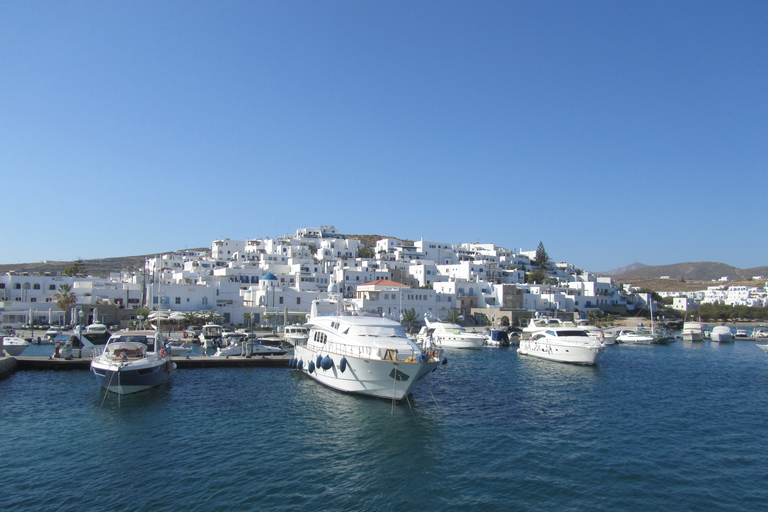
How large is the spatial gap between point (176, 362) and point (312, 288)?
41.3 meters

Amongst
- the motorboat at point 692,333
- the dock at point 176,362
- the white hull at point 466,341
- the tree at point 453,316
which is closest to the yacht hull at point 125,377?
the dock at point 176,362

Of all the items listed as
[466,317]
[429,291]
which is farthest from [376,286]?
[466,317]

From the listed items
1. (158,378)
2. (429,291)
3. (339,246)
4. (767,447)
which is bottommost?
(767,447)

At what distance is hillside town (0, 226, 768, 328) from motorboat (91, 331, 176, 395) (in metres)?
21.7

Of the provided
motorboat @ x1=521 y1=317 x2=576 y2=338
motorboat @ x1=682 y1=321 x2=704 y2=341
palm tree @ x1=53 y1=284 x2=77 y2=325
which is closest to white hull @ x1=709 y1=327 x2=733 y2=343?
motorboat @ x1=682 y1=321 x2=704 y2=341

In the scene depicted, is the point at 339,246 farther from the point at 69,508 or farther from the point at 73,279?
the point at 69,508

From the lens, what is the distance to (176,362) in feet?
128

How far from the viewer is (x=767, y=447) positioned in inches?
827

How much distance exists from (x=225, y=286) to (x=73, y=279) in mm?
22988

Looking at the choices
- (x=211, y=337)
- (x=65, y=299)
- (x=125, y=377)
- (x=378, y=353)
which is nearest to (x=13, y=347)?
(x=211, y=337)

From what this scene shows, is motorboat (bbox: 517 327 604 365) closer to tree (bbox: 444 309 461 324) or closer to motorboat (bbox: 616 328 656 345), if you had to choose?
motorboat (bbox: 616 328 656 345)

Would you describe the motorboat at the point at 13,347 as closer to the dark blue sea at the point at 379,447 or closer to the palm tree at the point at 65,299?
the dark blue sea at the point at 379,447

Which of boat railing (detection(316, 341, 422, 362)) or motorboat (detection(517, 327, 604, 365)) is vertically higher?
boat railing (detection(316, 341, 422, 362))

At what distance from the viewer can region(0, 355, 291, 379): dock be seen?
35.2 metres
